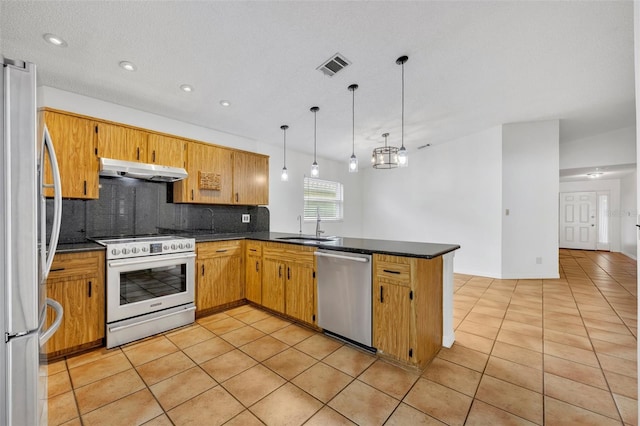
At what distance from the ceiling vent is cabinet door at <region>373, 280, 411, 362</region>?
6.57 ft

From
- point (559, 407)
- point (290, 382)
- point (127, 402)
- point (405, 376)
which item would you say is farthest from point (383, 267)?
point (127, 402)

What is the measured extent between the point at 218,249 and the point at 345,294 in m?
1.69

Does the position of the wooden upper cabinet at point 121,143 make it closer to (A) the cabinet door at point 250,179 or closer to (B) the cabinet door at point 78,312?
(A) the cabinet door at point 250,179

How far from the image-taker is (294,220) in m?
5.19

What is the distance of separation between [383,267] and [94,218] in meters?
3.10

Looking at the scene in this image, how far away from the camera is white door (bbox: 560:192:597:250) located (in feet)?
26.5

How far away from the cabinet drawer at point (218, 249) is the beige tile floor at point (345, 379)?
75 cm

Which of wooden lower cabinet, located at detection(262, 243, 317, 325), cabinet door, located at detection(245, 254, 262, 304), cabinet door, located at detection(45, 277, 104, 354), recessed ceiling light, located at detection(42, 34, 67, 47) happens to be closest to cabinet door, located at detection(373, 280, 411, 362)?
wooden lower cabinet, located at detection(262, 243, 317, 325)

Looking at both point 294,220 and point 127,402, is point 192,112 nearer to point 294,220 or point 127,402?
point 294,220

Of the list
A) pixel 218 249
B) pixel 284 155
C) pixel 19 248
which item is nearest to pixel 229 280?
pixel 218 249

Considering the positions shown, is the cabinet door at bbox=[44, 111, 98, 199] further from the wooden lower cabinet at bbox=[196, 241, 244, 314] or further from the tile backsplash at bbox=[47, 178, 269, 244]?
the wooden lower cabinet at bbox=[196, 241, 244, 314]

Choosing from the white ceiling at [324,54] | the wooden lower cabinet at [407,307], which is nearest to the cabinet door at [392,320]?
the wooden lower cabinet at [407,307]

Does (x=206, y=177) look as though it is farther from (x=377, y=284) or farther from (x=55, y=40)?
(x=377, y=284)

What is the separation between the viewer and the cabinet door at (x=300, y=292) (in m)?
2.66
